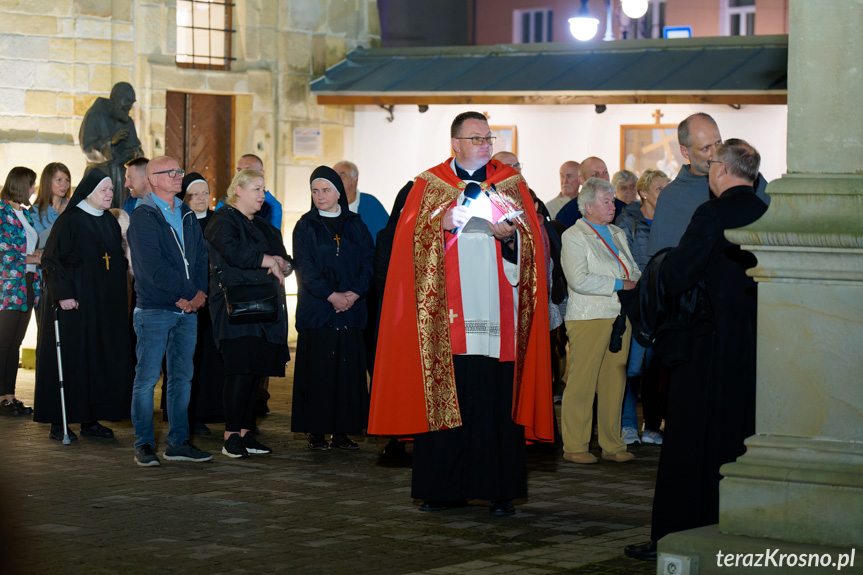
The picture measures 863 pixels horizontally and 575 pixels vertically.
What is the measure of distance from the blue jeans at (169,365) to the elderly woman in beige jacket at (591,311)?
2439 millimetres

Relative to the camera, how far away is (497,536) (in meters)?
6.88

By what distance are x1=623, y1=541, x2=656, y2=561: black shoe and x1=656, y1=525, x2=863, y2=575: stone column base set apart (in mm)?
523

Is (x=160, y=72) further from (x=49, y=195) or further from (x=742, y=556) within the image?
(x=742, y=556)

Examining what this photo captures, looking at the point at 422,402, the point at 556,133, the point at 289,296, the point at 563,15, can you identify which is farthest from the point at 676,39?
the point at 563,15

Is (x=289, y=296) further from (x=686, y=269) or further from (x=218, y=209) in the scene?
(x=686, y=269)

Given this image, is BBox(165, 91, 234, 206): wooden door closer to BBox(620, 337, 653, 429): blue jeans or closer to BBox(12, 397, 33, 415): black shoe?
BBox(12, 397, 33, 415): black shoe

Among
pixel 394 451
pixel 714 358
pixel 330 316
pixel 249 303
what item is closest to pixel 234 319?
pixel 249 303

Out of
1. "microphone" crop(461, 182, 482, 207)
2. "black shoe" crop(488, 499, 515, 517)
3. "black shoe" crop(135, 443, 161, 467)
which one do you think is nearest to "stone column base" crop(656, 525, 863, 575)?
"black shoe" crop(488, 499, 515, 517)

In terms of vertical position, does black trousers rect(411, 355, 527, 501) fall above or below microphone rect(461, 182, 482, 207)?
below

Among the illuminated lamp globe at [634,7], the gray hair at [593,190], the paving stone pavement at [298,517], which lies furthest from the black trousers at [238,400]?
the illuminated lamp globe at [634,7]

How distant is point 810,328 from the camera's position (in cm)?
552

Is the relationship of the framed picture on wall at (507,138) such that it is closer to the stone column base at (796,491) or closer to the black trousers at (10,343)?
the black trousers at (10,343)

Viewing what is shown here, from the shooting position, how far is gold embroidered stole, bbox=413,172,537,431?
755cm

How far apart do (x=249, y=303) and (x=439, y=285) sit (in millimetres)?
2165
